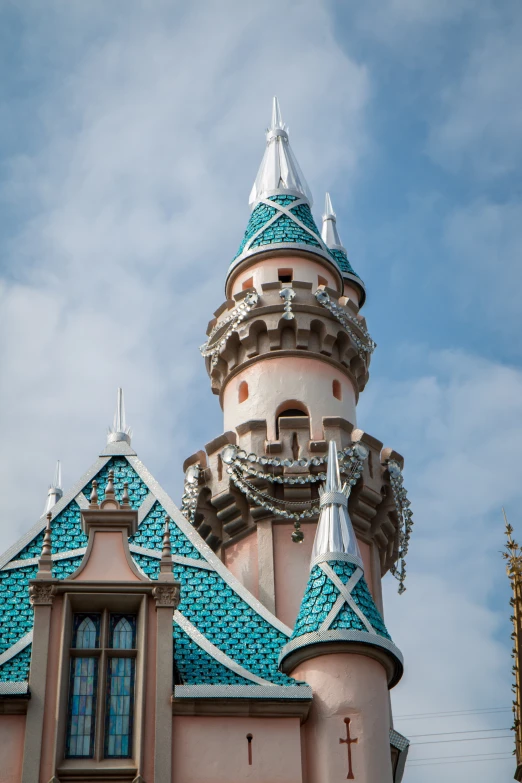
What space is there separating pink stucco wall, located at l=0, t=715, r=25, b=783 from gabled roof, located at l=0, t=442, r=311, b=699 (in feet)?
2.38

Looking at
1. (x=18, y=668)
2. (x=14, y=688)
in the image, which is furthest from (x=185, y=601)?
(x=14, y=688)

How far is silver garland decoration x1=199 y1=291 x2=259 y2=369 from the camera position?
27.3 meters

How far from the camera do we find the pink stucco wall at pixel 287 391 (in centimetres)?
2647

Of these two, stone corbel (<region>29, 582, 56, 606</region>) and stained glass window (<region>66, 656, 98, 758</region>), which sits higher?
stone corbel (<region>29, 582, 56, 606</region>)

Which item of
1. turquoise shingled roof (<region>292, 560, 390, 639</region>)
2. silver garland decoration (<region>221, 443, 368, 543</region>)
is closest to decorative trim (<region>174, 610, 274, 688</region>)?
turquoise shingled roof (<region>292, 560, 390, 639</region>)

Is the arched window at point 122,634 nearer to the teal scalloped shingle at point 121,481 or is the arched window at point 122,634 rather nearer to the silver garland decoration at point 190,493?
the teal scalloped shingle at point 121,481

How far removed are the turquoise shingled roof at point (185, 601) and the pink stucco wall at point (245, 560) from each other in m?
3.65

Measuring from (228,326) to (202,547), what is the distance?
7.19 meters

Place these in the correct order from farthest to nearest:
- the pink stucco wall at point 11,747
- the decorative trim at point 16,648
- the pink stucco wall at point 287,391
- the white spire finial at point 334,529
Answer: the pink stucco wall at point 287,391, the white spire finial at point 334,529, the decorative trim at point 16,648, the pink stucco wall at point 11,747

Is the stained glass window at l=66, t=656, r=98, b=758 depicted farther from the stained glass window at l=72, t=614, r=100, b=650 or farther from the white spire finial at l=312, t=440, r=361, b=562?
the white spire finial at l=312, t=440, r=361, b=562

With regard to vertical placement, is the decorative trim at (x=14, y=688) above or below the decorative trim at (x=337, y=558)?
below

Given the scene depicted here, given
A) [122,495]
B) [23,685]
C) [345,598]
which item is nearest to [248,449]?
[122,495]

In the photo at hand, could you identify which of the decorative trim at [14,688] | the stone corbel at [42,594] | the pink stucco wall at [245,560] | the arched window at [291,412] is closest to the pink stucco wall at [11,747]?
the decorative trim at [14,688]

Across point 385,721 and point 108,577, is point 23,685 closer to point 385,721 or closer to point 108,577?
point 108,577
